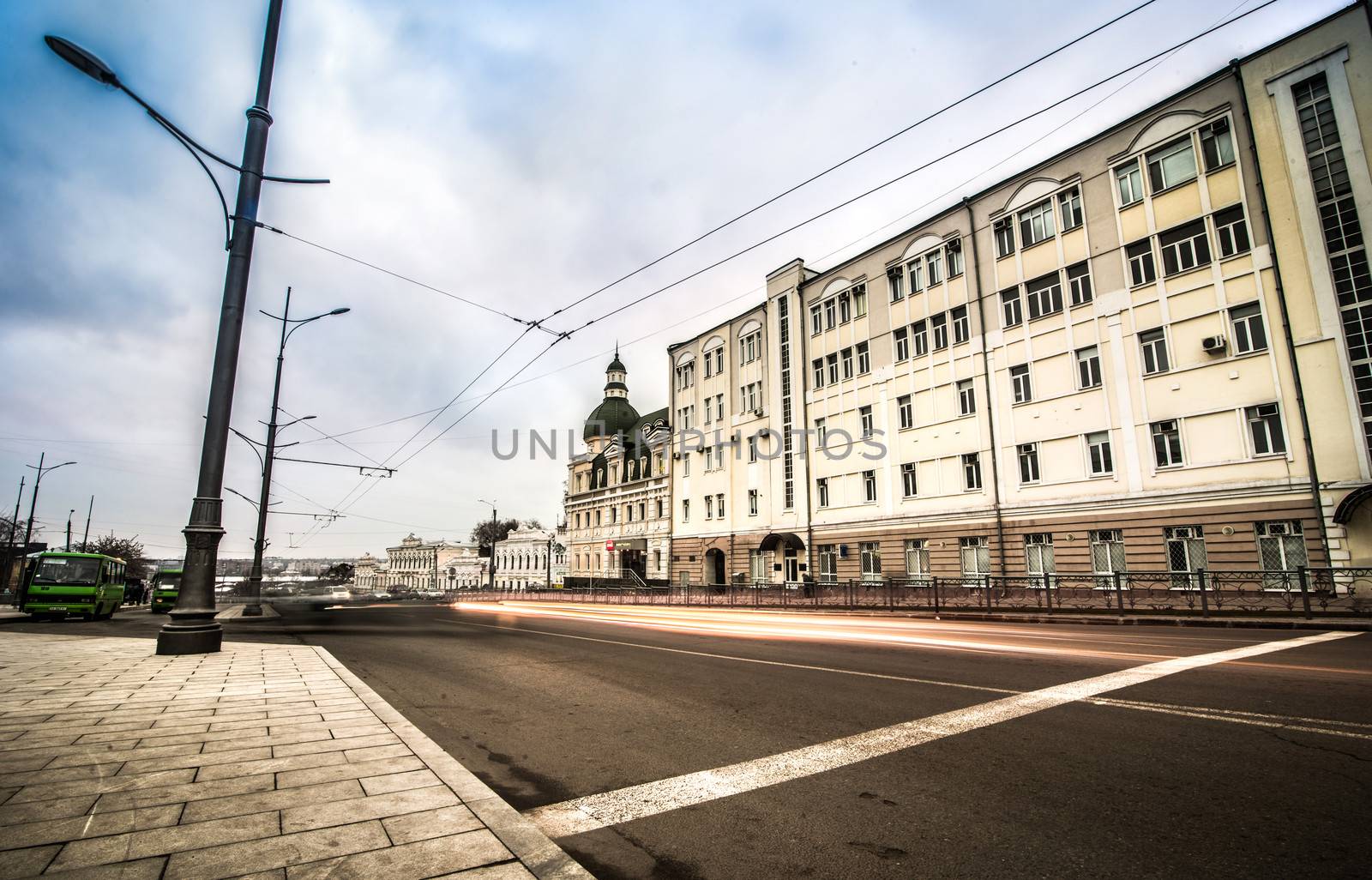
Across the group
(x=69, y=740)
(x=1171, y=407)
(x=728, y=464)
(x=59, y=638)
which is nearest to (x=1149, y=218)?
(x=1171, y=407)

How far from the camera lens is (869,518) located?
33156mm

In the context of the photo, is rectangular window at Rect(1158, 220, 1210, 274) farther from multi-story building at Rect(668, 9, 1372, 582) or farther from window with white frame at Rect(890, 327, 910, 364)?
window with white frame at Rect(890, 327, 910, 364)

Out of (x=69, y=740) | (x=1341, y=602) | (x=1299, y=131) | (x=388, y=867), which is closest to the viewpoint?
(x=388, y=867)

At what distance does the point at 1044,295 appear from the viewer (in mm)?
27375

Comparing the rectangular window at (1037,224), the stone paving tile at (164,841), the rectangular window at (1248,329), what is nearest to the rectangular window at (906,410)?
the rectangular window at (1037,224)

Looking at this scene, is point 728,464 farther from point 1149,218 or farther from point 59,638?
point 59,638


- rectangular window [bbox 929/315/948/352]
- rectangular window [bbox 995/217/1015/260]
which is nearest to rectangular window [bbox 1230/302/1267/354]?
rectangular window [bbox 995/217/1015/260]

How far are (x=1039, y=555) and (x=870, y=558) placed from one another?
8.41m

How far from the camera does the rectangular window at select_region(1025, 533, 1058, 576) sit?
2595 cm

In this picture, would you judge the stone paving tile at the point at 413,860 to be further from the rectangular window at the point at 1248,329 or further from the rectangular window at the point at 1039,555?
the rectangular window at the point at 1039,555

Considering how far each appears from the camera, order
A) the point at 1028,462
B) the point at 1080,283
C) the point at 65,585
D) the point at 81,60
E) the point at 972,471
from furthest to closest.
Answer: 1. the point at 972,471
2. the point at 1028,462
3. the point at 1080,283
4. the point at 65,585
5. the point at 81,60

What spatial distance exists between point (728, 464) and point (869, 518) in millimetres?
12436

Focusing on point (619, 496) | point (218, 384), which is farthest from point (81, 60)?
point (619, 496)

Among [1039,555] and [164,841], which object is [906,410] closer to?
[1039,555]
